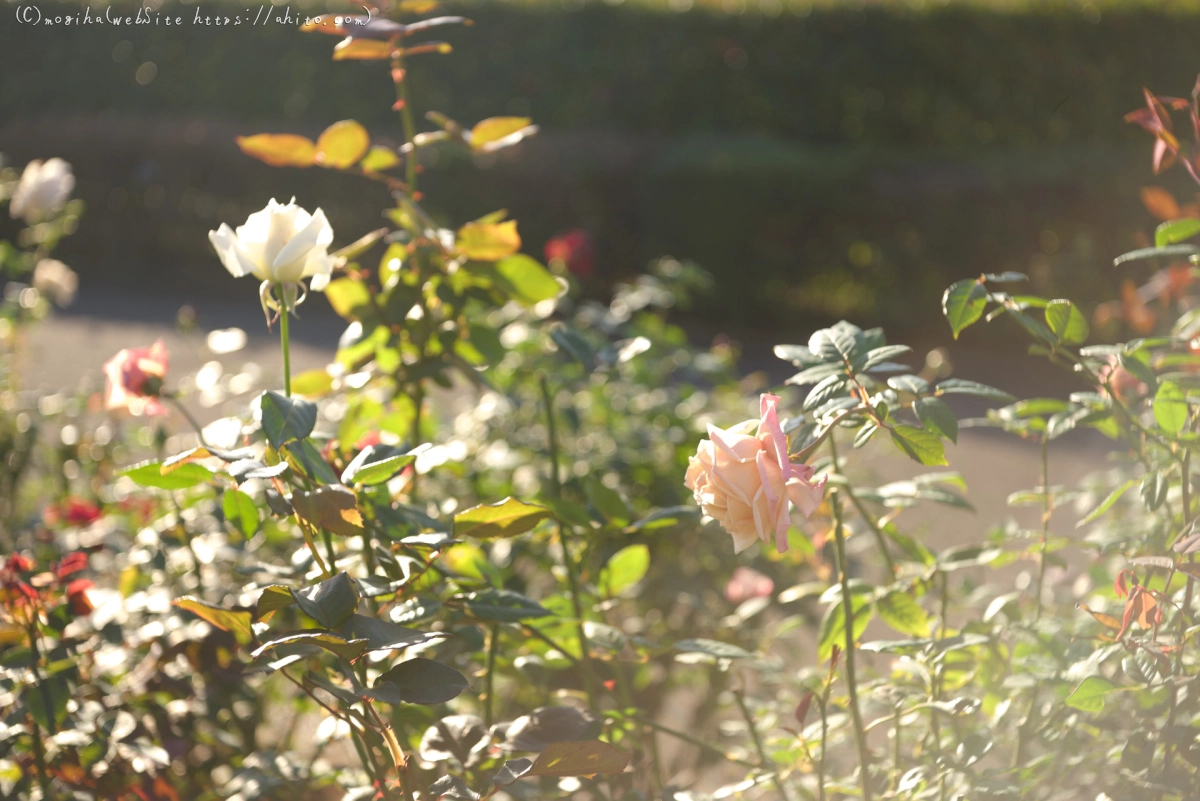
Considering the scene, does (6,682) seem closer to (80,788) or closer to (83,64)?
(80,788)

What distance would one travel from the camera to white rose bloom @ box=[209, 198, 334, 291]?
0.95m

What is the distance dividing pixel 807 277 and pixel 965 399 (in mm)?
1825

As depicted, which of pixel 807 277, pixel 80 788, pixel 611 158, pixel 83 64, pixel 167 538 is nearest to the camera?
pixel 80 788

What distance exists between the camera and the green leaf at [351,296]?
50.9 inches

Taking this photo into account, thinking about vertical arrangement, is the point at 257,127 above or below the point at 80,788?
above

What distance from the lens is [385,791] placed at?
873 mm

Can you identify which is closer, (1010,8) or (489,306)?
(489,306)

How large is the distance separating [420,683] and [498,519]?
0.18 m

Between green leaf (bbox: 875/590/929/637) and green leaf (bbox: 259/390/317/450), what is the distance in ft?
2.16

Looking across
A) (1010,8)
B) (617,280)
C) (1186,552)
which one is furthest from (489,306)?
(1010,8)

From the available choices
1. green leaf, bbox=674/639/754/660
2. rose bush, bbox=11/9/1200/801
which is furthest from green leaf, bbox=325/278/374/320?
green leaf, bbox=674/639/754/660

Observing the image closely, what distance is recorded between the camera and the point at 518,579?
65.7 inches

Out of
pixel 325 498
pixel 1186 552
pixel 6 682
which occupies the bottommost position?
pixel 6 682

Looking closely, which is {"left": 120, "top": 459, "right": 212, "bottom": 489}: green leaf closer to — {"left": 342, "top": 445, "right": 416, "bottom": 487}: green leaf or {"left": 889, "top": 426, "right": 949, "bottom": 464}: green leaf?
{"left": 342, "top": 445, "right": 416, "bottom": 487}: green leaf
